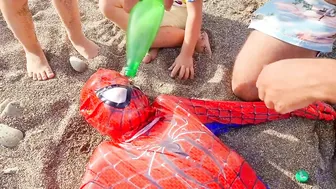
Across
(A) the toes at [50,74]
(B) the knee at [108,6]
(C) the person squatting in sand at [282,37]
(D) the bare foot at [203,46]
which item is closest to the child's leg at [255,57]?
(C) the person squatting in sand at [282,37]

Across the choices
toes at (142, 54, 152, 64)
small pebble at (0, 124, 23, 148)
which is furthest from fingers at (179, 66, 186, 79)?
small pebble at (0, 124, 23, 148)

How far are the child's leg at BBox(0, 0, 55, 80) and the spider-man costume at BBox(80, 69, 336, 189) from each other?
36cm

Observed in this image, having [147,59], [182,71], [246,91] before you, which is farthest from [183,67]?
[246,91]

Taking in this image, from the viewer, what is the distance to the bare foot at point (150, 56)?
1.93 m

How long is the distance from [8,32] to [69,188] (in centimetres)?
85

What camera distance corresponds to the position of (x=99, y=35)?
2.07 metres

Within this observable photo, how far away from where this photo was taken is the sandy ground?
1573 millimetres

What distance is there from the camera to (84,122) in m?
1.72

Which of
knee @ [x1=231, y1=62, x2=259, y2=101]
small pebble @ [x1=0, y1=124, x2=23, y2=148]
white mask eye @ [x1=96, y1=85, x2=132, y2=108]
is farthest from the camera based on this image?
knee @ [x1=231, y1=62, x2=259, y2=101]

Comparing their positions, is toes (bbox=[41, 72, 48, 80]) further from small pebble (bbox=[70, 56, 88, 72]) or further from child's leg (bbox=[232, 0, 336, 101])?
child's leg (bbox=[232, 0, 336, 101])

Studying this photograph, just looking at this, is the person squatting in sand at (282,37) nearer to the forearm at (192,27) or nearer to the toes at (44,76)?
the forearm at (192,27)

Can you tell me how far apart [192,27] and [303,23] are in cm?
43

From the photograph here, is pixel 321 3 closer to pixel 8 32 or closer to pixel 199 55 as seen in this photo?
pixel 199 55

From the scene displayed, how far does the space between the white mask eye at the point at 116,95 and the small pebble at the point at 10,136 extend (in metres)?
0.36
